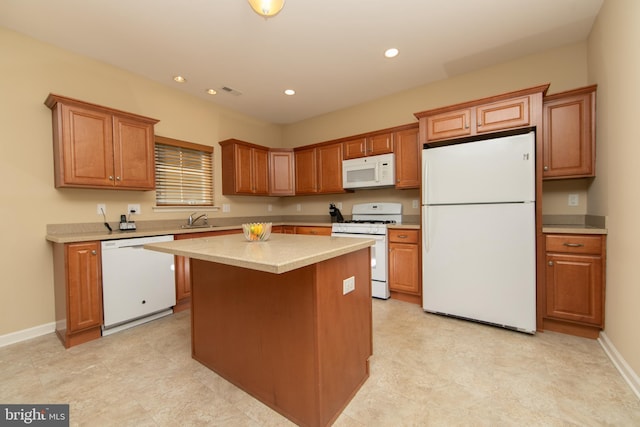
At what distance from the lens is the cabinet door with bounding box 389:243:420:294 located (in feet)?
10.1

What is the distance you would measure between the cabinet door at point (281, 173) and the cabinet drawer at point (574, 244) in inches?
131

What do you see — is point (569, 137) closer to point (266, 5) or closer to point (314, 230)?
point (266, 5)

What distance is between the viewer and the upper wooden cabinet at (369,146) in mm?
3494

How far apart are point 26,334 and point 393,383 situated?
3.12 m

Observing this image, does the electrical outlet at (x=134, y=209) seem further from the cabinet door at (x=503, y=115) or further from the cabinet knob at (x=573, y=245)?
the cabinet knob at (x=573, y=245)

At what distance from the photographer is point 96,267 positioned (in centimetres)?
230

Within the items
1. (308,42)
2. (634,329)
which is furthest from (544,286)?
(308,42)

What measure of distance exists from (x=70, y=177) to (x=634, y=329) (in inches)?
171

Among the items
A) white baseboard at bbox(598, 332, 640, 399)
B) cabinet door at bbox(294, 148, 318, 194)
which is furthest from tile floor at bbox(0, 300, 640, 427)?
cabinet door at bbox(294, 148, 318, 194)

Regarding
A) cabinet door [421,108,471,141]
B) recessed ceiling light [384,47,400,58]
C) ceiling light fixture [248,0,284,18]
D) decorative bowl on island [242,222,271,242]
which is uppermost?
recessed ceiling light [384,47,400,58]

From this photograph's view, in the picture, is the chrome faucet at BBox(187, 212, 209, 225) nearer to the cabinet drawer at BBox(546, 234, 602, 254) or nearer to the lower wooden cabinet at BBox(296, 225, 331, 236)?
the lower wooden cabinet at BBox(296, 225, 331, 236)

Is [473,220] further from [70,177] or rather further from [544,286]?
[70,177]

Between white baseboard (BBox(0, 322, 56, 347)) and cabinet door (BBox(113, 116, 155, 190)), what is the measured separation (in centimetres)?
143

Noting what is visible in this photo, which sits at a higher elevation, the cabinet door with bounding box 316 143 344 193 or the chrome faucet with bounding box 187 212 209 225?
the cabinet door with bounding box 316 143 344 193
